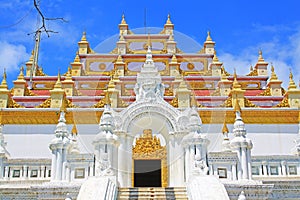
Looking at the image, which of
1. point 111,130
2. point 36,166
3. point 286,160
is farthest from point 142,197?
point 286,160

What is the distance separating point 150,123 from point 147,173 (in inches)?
183

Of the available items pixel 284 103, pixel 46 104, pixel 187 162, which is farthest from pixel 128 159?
pixel 284 103

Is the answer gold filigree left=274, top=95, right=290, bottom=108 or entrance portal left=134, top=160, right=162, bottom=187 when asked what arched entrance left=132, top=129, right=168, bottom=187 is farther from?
gold filigree left=274, top=95, right=290, bottom=108

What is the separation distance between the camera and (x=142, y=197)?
12812mm

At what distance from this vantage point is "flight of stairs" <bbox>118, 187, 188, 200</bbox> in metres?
12.8

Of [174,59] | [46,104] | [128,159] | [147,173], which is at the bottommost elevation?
[128,159]

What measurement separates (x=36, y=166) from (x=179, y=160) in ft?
15.9

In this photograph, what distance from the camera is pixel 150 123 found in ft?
54.4

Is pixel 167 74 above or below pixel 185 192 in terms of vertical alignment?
above

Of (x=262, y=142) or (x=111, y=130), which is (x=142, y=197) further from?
(x=262, y=142)

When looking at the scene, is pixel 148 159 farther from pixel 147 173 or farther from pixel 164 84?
pixel 164 84

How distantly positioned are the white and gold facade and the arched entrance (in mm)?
55

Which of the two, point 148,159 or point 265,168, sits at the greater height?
point 148,159

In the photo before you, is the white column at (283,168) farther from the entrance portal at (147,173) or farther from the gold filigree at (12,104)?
the gold filigree at (12,104)
